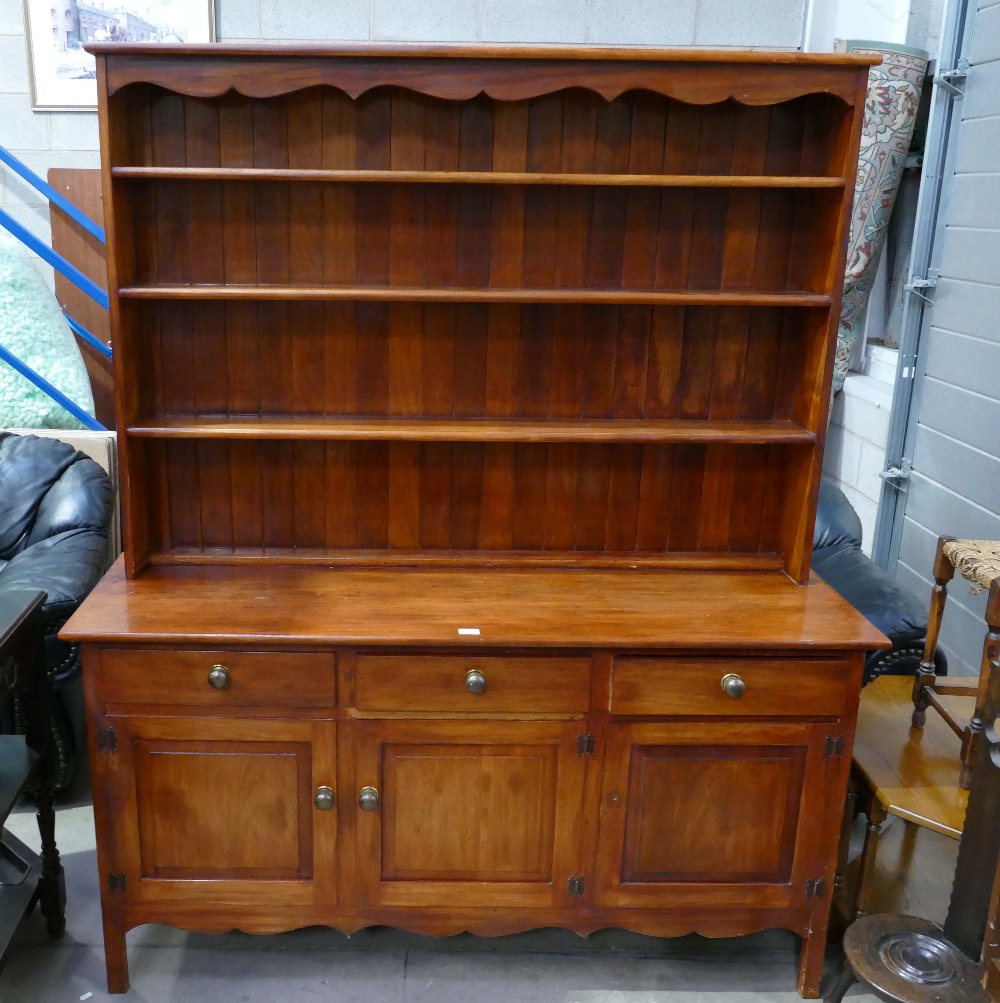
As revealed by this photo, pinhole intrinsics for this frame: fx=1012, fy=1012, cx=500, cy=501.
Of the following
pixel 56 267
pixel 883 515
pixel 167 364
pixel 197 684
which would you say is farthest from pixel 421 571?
pixel 56 267

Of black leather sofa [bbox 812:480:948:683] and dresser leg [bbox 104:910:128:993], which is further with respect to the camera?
black leather sofa [bbox 812:480:948:683]

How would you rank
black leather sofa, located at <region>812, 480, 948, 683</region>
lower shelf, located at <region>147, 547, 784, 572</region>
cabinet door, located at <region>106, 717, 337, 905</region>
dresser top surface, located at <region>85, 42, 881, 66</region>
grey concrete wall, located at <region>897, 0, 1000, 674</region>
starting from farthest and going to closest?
grey concrete wall, located at <region>897, 0, 1000, 674</region>
black leather sofa, located at <region>812, 480, 948, 683</region>
lower shelf, located at <region>147, 547, 784, 572</region>
cabinet door, located at <region>106, 717, 337, 905</region>
dresser top surface, located at <region>85, 42, 881, 66</region>

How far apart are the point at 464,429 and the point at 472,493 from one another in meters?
0.23

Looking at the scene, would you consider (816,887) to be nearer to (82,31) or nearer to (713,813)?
(713,813)

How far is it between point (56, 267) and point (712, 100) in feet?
8.86

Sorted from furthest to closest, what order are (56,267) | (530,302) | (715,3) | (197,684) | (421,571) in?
(56,267)
(715,3)
(421,571)
(530,302)
(197,684)

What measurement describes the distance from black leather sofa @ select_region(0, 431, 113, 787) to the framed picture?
1414 mm

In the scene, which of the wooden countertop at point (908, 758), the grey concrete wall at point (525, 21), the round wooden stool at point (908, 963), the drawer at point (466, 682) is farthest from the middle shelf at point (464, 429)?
the grey concrete wall at point (525, 21)

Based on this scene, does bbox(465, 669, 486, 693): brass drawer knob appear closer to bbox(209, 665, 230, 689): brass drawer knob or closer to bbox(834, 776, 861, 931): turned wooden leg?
bbox(209, 665, 230, 689): brass drawer knob

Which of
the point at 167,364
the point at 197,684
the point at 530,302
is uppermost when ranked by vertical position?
the point at 530,302

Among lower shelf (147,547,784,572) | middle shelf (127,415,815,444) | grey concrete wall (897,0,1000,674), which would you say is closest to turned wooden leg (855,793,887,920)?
lower shelf (147,547,784,572)

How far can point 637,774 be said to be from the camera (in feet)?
6.88

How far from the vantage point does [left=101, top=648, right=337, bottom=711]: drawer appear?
6.56 ft

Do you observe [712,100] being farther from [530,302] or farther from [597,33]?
[597,33]
